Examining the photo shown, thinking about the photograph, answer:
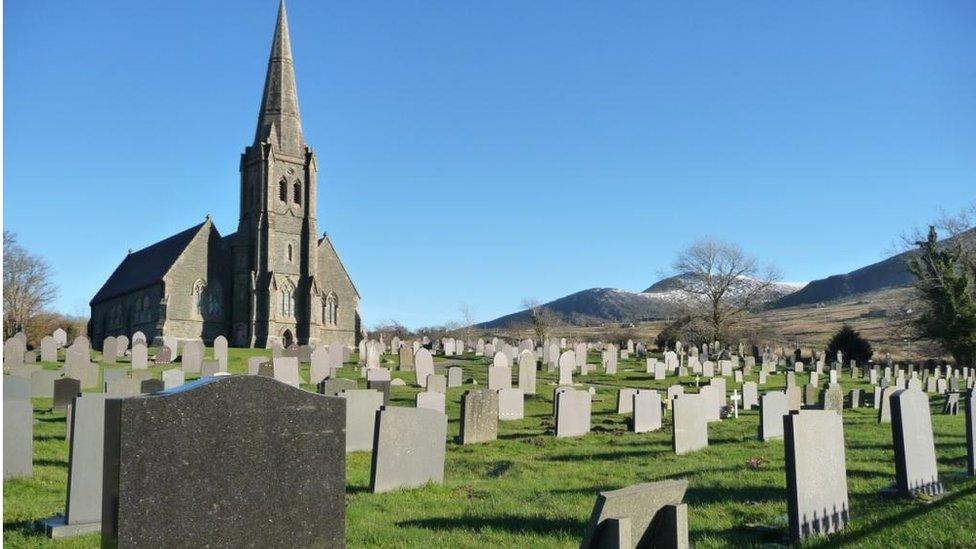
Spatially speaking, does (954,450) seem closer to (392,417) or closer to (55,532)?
(392,417)

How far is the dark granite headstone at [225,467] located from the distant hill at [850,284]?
173935 mm

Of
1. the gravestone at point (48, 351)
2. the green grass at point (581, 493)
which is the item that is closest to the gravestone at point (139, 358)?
the gravestone at point (48, 351)

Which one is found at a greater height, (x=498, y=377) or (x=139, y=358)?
(x=139, y=358)

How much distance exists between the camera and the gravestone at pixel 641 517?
16.3ft

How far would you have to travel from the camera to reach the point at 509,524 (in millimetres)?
7715

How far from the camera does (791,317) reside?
140250 mm

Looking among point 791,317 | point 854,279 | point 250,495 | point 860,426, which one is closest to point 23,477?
point 250,495

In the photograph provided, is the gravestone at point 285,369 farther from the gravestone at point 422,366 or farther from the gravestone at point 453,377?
the gravestone at point 453,377

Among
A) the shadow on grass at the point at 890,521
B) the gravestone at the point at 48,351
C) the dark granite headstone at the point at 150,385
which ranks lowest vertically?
the shadow on grass at the point at 890,521

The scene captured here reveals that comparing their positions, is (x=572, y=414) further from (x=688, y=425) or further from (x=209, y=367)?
(x=209, y=367)

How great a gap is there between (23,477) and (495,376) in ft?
43.2

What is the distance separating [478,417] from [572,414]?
2.13 meters

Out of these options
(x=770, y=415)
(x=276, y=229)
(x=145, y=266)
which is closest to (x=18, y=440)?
(x=770, y=415)

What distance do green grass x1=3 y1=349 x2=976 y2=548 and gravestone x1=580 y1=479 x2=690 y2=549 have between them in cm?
171
